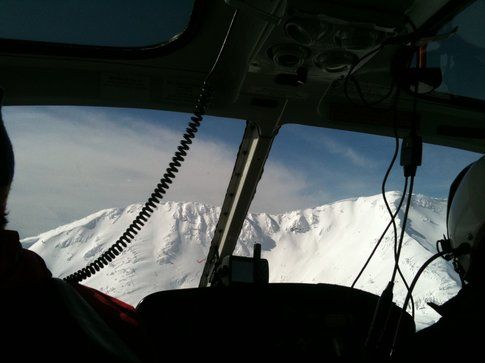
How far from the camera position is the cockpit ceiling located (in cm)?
105

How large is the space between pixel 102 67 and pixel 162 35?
1.06ft

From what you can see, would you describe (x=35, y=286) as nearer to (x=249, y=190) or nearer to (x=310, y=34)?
(x=310, y=34)

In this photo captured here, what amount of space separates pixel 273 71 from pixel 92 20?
714 mm

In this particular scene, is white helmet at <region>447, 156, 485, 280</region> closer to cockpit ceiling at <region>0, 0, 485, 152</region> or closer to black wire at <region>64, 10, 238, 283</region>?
cockpit ceiling at <region>0, 0, 485, 152</region>

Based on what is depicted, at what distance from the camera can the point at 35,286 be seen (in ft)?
2.29

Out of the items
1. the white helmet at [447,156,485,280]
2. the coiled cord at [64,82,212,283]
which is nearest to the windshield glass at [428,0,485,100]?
the white helmet at [447,156,485,280]

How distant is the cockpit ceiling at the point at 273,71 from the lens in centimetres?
105

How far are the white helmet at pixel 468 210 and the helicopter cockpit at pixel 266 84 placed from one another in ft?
0.26

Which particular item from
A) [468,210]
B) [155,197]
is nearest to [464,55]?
[468,210]

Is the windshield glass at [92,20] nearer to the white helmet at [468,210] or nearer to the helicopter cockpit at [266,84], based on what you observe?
the helicopter cockpit at [266,84]

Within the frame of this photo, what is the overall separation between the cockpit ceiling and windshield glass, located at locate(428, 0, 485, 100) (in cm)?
9

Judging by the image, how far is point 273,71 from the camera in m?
1.46

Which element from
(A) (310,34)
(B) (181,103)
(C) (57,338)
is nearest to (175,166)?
(B) (181,103)

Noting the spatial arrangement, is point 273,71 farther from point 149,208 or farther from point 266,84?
point 149,208
